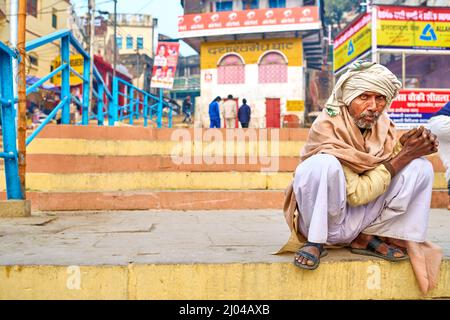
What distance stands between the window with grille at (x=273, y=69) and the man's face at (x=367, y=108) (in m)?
20.1

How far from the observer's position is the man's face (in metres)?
2.06

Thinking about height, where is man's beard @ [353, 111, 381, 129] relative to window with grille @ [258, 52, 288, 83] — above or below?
below

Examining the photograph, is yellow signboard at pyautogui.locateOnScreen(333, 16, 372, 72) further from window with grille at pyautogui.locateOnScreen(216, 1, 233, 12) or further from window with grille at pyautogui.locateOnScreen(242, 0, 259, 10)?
window with grille at pyautogui.locateOnScreen(216, 1, 233, 12)

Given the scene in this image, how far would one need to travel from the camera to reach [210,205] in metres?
4.79

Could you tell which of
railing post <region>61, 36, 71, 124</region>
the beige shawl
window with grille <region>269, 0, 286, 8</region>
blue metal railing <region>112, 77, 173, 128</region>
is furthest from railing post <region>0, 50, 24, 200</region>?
window with grille <region>269, 0, 286, 8</region>

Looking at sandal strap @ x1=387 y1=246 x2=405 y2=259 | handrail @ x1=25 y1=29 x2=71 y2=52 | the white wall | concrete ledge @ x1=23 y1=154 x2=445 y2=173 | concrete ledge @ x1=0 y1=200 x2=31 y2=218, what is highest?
the white wall

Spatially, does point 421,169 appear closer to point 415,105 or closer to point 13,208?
point 13,208

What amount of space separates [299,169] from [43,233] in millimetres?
1891

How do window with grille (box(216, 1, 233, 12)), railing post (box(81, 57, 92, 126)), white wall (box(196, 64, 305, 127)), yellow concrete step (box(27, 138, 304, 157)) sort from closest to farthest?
yellow concrete step (box(27, 138, 304, 157)) → railing post (box(81, 57, 92, 126)) → white wall (box(196, 64, 305, 127)) → window with grille (box(216, 1, 233, 12))

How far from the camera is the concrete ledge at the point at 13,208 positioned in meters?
3.58

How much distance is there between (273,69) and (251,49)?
63.9 inches

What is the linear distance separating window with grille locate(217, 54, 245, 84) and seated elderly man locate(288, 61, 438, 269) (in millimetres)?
20439
